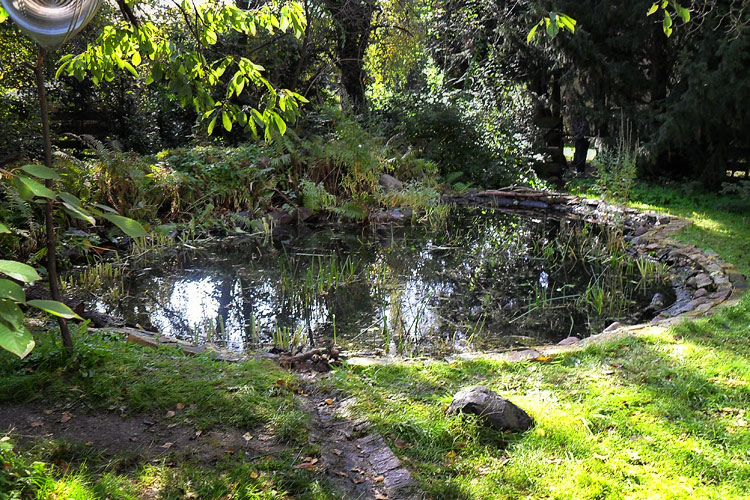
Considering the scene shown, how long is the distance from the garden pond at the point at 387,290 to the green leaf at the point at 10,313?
2.90 meters

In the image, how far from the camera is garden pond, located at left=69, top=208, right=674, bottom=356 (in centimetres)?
461

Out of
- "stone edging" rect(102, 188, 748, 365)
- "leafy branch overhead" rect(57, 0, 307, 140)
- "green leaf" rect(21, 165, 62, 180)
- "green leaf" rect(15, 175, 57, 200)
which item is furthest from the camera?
"stone edging" rect(102, 188, 748, 365)

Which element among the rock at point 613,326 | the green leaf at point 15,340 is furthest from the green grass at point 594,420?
the green leaf at point 15,340

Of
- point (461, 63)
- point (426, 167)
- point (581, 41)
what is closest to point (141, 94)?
point (426, 167)

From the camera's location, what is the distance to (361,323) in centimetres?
482

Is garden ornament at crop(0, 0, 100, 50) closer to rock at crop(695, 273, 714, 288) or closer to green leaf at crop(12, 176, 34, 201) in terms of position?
green leaf at crop(12, 176, 34, 201)

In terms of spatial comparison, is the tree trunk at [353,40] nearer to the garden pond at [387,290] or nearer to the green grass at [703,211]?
the green grass at [703,211]

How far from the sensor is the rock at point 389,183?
998cm

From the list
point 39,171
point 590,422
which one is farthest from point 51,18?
point 590,422

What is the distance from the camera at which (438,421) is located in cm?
279

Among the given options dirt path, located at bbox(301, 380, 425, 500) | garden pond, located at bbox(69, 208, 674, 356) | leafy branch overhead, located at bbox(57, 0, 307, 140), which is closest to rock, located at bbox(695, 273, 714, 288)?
garden pond, located at bbox(69, 208, 674, 356)

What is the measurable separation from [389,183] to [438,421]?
7.60m

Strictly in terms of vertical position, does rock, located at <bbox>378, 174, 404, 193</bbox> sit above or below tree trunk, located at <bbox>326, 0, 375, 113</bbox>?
below

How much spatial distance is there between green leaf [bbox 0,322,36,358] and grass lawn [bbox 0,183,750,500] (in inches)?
25.7
